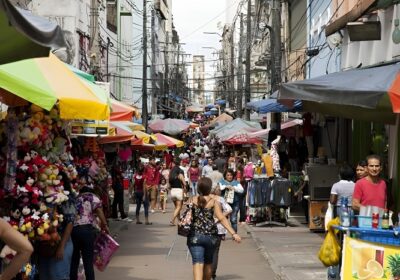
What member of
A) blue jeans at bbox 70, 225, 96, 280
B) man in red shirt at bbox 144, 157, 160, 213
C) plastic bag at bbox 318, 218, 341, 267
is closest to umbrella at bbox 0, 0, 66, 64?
blue jeans at bbox 70, 225, 96, 280

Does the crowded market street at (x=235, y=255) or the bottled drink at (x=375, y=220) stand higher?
the bottled drink at (x=375, y=220)

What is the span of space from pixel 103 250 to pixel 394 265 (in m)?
4.33

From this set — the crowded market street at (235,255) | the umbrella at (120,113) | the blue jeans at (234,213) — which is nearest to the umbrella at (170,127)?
the crowded market street at (235,255)

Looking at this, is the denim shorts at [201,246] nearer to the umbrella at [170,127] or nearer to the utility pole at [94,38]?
the utility pole at [94,38]

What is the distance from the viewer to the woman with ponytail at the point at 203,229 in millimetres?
9453

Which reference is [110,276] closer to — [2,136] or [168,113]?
[2,136]

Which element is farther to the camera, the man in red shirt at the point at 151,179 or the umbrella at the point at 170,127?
the umbrella at the point at 170,127

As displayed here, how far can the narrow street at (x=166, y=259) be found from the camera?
1239 cm

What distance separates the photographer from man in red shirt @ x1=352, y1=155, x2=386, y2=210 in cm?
908

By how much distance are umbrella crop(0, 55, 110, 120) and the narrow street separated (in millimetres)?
3886

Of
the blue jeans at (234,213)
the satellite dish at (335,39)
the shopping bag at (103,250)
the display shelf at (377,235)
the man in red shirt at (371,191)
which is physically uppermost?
the satellite dish at (335,39)

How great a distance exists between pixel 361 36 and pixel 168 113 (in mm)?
66003

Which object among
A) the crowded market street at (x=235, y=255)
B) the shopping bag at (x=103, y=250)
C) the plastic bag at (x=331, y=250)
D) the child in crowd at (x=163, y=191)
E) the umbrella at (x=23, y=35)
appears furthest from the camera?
the child in crowd at (x=163, y=191)

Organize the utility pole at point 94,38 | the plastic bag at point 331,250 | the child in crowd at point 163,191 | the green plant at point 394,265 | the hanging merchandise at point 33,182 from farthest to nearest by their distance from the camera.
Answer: the utility pole at point 94,38 → the child in crowd at point 163,191 → the plastic bag at point 331,250 → the hanging merchandise at point 33,182 → the green plant at point 394,265
